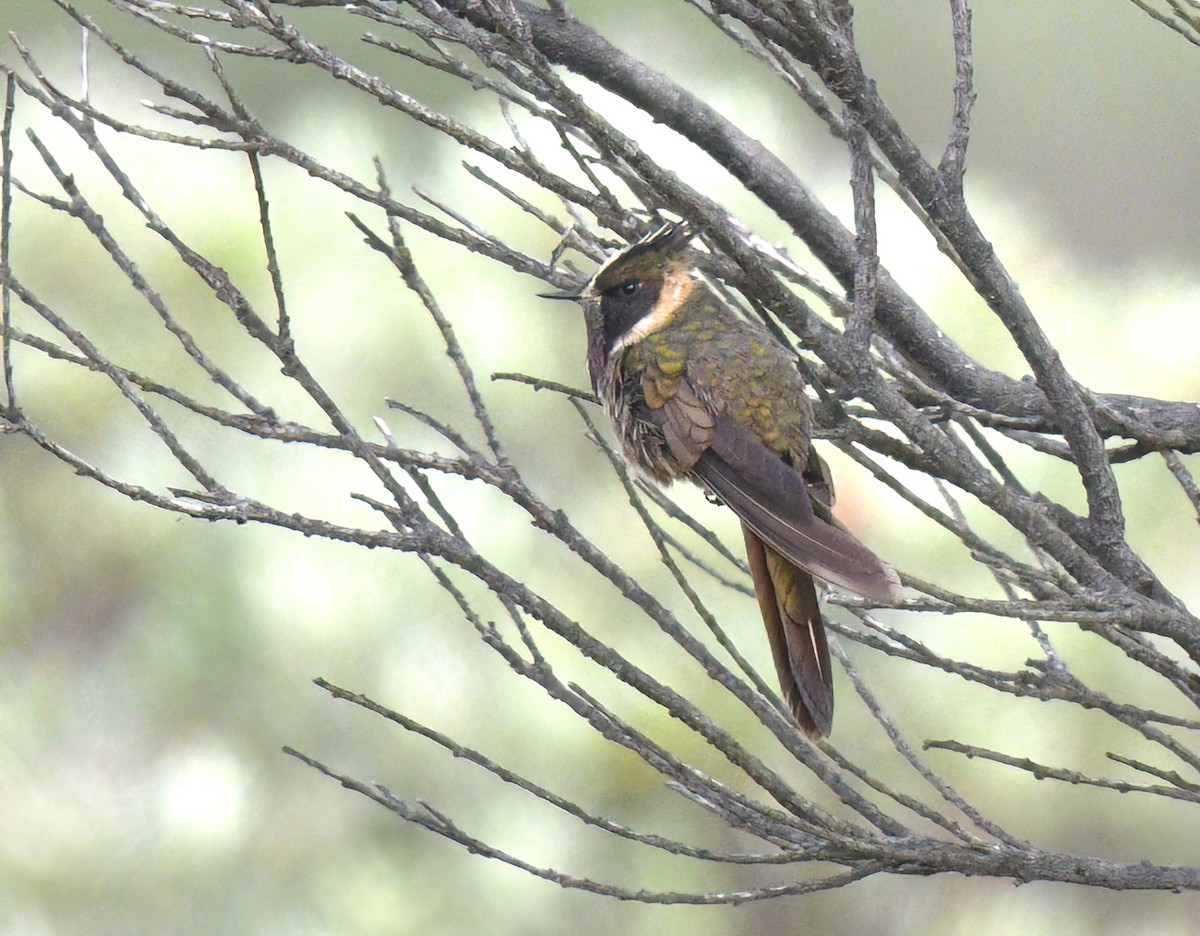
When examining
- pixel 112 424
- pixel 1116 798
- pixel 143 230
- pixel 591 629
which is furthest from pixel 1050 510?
pixel 143 230

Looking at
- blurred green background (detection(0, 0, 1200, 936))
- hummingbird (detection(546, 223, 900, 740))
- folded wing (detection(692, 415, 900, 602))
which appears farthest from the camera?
blurred green background (detection(0, 0, 1200, 936))

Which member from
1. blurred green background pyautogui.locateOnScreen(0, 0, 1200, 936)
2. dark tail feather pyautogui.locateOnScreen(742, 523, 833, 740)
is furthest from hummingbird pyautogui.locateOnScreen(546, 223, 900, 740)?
blurred green background pyautogui.locateOnScreen(0, 0, 1200, 936)

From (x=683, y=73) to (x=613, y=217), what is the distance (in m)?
1.30

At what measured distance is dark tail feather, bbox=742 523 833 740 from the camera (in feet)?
2.35

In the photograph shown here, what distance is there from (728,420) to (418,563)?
1.20m

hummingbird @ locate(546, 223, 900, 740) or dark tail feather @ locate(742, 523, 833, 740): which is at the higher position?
hummingbird @ locate(546, 223, 900, 740)

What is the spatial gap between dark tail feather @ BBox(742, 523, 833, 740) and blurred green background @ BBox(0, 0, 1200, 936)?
1016 mm

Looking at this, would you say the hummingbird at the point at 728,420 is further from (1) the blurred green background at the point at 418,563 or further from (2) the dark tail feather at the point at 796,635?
(1) the blurred green background at the point at 418,563

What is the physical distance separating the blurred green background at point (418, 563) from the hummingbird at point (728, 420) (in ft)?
3.00

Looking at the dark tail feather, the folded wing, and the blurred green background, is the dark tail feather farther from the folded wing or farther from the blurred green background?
the blurred green background

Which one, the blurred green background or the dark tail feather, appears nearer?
the dark tail feather

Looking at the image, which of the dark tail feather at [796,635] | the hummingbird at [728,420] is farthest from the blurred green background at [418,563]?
the dark tail feather at [796,635]

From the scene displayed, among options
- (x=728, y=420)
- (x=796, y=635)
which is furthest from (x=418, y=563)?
(x=796, y=635)

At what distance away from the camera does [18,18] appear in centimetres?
186
